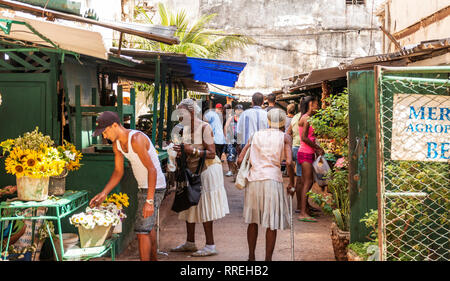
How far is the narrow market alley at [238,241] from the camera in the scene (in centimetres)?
650

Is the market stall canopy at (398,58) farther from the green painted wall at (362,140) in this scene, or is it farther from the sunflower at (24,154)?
the sunflower at (24,154)

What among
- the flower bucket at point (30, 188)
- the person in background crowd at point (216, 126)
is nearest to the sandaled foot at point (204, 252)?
the flower bucket at point (30, 188)

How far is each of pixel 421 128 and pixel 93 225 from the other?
121 inches

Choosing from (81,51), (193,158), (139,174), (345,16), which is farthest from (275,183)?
(345,16)

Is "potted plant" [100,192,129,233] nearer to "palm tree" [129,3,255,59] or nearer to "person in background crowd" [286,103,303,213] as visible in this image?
"person in background crowd" [286,103,303,213]

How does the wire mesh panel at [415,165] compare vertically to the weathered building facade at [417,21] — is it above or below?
below

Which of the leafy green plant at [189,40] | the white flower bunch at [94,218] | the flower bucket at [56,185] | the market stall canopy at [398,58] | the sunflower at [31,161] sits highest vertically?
the leafy green plant at [189,40]

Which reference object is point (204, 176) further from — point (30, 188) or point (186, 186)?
point (30, 188)

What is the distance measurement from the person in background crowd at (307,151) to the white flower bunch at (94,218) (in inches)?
164

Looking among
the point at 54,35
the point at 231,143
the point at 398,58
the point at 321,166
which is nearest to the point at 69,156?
the point at 54,35

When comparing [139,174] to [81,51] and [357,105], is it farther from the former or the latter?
[357,105]

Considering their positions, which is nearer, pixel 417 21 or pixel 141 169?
pixel 141 169

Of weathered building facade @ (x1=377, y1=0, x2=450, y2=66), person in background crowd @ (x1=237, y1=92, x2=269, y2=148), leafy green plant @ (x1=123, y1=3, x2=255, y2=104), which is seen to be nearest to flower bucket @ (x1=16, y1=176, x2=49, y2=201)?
person in background crowd @ (x1=237, y1=92, x2=269, y2=148)

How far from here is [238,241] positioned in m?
7.32
